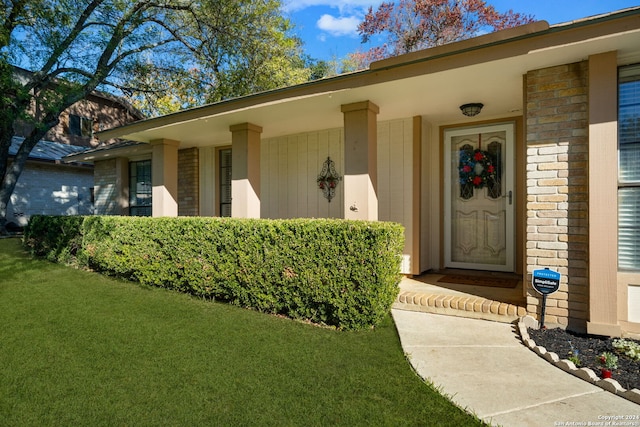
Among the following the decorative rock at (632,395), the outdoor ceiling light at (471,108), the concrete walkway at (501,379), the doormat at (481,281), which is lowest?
the concrete walkway at (501,379)

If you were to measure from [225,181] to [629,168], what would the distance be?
7015 mm

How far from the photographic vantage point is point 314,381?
2588 millimetres

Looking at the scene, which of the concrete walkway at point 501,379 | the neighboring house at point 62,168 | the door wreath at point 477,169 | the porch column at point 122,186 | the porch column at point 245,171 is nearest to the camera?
the concrete walkway at point 501,379

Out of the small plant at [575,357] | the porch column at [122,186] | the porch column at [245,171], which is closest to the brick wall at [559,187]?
the small plant at [575,357]

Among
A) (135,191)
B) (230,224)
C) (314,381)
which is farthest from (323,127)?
(135,191)

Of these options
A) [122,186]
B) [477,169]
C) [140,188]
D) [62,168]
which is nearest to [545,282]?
[477,169]

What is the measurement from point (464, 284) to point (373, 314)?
1.95 meters

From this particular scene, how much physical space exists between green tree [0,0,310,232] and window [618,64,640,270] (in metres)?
11.0

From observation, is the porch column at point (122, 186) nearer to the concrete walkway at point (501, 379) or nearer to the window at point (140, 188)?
the window at point (140, 188)

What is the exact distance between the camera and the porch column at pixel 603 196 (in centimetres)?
318

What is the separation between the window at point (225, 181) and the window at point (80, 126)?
47.1 feet

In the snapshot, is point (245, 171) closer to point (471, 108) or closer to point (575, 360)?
point (471, 108)

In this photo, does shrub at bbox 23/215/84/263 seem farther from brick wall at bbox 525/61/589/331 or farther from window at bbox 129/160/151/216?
brick wall at bbox 525/61/589/331

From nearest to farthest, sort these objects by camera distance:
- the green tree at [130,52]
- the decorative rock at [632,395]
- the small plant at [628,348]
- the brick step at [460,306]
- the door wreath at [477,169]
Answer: the decorative rock at [632,395] → the small plant at [628,348] → the brick step at [460,306] → the door wreath at [477,169] → the green tree at [130,52]
